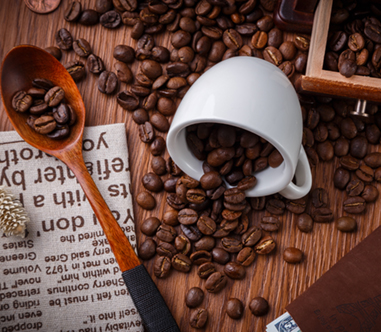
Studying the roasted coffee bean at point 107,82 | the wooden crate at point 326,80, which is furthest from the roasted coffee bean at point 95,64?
the wooden crate at point 326,80

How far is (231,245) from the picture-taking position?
104cm

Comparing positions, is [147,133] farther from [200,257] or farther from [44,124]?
[200,257]

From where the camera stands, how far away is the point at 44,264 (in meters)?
1.03

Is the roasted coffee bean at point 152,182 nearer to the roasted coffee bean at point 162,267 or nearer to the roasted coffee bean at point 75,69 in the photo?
the roasted coffee bean at point 162,267

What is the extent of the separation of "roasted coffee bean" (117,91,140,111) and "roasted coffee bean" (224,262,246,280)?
0.58 metres

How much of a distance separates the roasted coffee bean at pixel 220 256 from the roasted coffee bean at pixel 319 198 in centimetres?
32

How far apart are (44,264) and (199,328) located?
1.67 feet

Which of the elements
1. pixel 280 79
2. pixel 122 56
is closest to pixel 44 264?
pixel 122 56

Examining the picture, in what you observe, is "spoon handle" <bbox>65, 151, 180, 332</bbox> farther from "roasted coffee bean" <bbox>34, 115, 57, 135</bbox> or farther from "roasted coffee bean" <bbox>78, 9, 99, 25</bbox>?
"roasted coffee bean" <bbox>78, 9, 99, 25</bbox>

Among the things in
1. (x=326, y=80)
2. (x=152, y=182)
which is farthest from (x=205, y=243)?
(x=326, y=80)

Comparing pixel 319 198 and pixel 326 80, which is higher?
pixel 326 80

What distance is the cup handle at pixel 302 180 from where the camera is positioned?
0.94 m

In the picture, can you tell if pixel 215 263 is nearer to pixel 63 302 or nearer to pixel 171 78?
pixel 63 302

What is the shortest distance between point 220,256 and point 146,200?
0.29m
